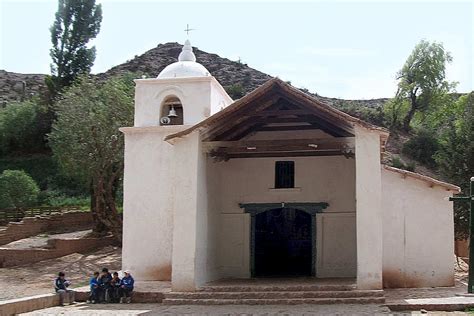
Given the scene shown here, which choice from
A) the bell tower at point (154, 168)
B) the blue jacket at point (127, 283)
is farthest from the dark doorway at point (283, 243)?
the blue jacket at point (127, 283)

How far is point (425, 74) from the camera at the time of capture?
150 ft

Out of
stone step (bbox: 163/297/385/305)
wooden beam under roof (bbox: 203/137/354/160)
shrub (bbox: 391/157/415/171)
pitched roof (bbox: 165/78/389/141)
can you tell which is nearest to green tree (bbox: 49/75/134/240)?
wooden beam under roof (bbox: 203/137/354/160)

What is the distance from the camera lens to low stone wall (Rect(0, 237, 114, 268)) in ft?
83.4

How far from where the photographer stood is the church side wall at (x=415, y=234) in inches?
622

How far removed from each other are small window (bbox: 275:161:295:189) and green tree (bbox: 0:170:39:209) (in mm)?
18829

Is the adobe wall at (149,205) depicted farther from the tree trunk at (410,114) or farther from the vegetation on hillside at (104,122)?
the tree trunk at (410,114)

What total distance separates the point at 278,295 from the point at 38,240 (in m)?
17.7

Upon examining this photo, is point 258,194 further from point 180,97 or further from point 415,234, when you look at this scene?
point 415,234

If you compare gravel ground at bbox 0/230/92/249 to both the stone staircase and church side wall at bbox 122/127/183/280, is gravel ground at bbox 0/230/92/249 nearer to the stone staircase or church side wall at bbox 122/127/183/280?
church side wall at bbox 122/127/183/280

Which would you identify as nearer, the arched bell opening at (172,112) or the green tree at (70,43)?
the arched bell opening at (172,112)

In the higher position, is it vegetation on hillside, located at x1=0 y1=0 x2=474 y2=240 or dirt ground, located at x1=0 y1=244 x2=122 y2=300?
vegetation on hillside, located at x1=0 y1=0 x2=474 y2=240

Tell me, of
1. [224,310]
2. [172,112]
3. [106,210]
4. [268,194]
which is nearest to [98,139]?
[106,210]

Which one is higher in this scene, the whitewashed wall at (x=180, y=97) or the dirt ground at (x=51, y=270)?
the whitewashed wall at (x=180, y=97)

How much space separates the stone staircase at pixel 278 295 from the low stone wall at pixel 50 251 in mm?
13092
